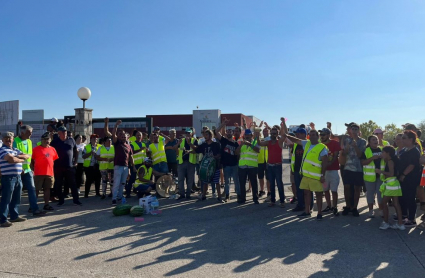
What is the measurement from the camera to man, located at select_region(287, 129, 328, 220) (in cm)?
723

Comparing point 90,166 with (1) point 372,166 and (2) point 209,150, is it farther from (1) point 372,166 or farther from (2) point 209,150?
(1) point 372,166

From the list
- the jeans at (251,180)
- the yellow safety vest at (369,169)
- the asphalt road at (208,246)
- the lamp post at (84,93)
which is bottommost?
the asphalt road at (208,246)

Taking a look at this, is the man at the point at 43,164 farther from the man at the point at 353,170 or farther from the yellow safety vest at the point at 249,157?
the man at the point at 353,170

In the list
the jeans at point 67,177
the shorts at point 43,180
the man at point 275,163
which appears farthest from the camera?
the jeans at point 67,177

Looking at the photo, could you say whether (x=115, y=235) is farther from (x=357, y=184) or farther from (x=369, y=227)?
(x=357, y=184)

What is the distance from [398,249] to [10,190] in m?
7.06

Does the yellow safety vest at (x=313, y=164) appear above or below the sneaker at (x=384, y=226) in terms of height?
above

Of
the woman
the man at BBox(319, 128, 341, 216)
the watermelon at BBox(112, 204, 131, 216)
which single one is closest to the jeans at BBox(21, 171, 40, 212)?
the watermelon at BBox(112, 204, 131, 216)

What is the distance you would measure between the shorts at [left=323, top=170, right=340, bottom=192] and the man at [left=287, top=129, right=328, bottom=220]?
2.17 ft

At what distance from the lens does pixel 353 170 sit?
7.72 metres

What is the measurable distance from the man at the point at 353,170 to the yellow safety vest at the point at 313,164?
0.93 meters

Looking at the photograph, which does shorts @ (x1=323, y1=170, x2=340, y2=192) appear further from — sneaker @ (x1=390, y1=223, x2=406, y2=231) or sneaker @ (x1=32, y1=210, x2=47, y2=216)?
sneaker @ (x1=32, y1=210, x2=47, y2=216)

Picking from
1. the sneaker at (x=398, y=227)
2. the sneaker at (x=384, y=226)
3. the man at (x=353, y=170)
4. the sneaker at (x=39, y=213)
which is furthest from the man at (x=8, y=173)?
the sneaker at (x=398, y=227)

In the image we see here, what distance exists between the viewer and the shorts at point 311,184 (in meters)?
7.22
